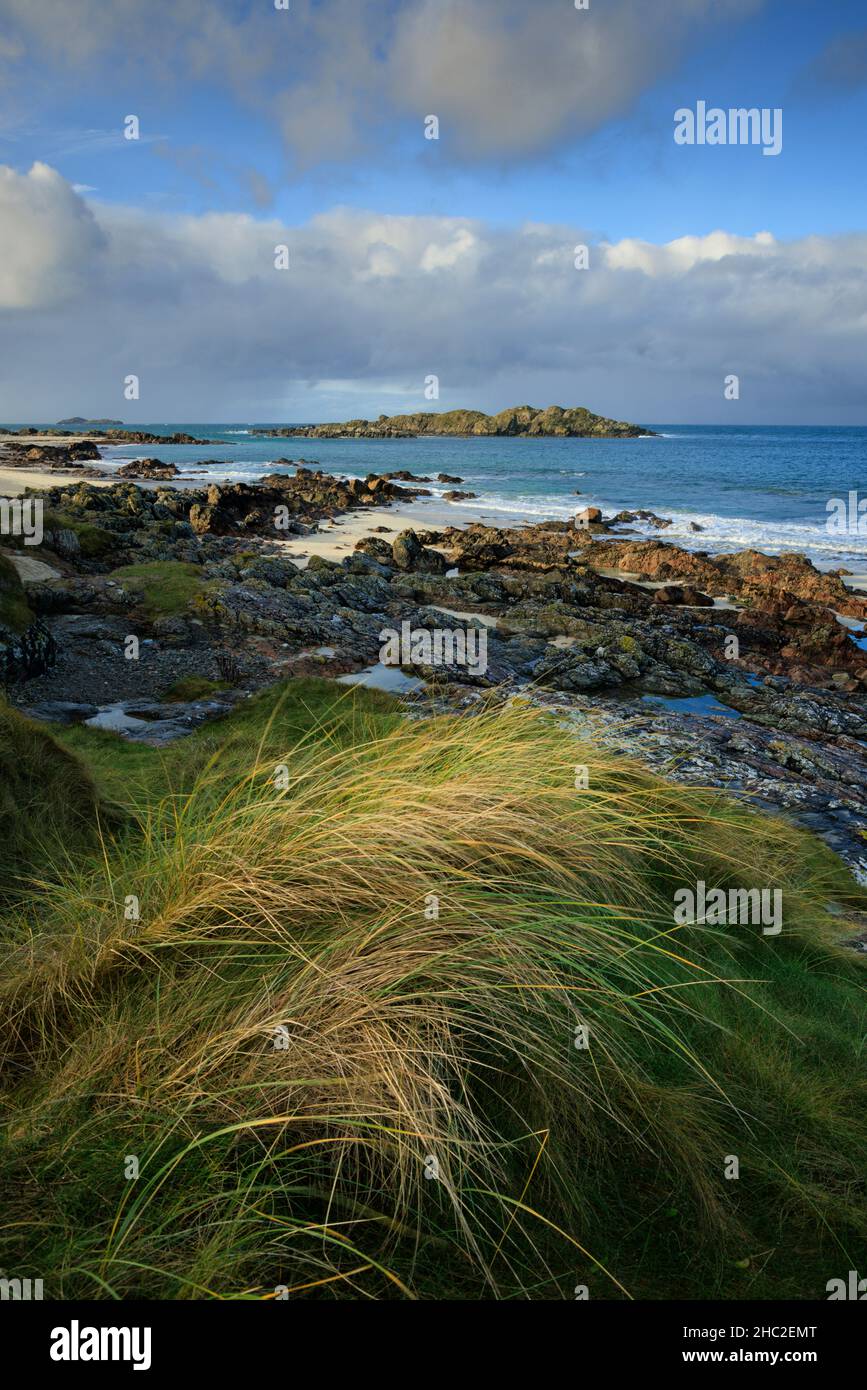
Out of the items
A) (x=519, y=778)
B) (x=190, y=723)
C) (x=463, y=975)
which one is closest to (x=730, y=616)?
(x=190, y=723)

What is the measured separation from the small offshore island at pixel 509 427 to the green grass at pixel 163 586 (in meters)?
130

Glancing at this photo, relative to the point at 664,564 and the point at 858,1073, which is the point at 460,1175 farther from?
the point at 664,564

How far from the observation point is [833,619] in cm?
1791

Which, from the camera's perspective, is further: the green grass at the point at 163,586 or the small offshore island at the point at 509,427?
the small offshore island at the point at 509,427

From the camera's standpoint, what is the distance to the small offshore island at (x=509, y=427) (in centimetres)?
14350

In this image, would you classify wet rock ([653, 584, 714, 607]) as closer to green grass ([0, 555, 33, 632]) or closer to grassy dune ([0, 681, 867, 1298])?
green grass ([0, 555, 33, 632])

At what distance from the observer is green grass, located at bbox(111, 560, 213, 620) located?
13.1m

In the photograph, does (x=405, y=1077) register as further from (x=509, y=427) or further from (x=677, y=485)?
(x=509, y=427)

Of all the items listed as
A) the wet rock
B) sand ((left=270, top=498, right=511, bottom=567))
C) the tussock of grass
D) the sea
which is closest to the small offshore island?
the sea

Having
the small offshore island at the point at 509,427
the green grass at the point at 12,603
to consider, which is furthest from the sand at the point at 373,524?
the small offshore island at the point at 509,427

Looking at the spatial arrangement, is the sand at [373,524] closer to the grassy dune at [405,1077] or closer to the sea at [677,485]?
the sea at [677,485]

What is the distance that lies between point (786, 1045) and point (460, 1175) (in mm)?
1826

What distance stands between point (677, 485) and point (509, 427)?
100m

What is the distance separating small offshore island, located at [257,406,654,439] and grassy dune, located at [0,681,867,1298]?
142m
